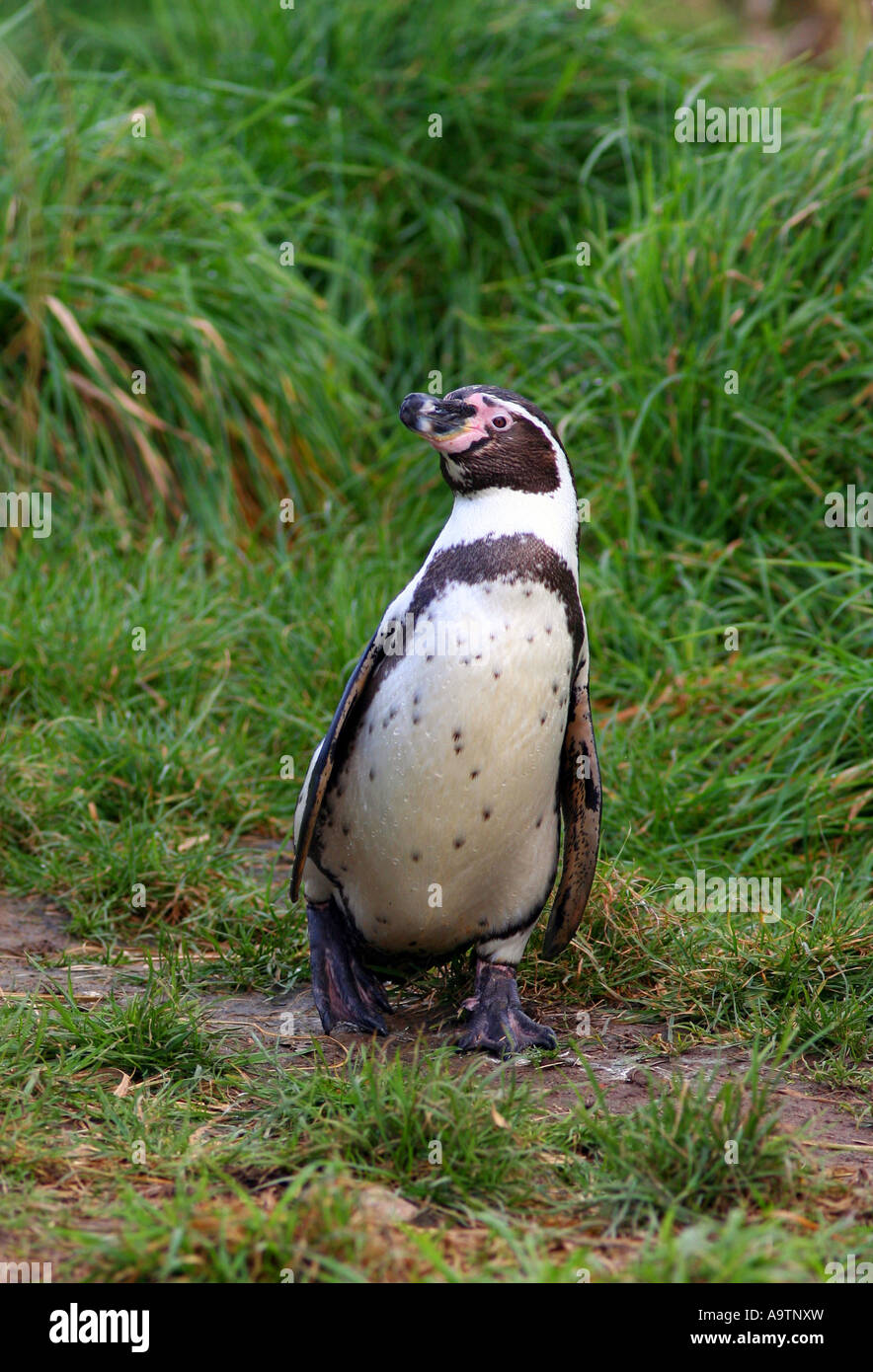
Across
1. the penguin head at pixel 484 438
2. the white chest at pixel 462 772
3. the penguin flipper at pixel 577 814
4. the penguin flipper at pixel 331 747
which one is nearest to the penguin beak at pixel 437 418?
the penguin head at pixel 484 438

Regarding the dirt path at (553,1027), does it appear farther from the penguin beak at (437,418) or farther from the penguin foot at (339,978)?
the penguin beak at (437,418)

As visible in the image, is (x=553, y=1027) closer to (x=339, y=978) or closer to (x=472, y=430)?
(x=339, y=978)

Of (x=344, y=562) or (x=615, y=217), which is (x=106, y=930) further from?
(x=615, y=217)

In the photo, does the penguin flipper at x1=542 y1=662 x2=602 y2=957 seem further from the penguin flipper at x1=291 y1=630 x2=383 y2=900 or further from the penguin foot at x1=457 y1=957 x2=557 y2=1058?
the penguin flipper at x1=291 y1=630 x2=383 y2=900

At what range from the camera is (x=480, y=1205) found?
8.38 ft

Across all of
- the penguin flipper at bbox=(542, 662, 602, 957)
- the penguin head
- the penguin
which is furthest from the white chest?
the penguin head

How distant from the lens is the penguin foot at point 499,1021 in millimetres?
3281

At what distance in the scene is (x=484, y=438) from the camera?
10.6 ft

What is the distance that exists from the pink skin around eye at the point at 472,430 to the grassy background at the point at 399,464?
1265 millimetres

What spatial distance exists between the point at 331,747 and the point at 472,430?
78cm

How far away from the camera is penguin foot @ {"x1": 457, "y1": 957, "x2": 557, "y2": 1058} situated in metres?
3.28

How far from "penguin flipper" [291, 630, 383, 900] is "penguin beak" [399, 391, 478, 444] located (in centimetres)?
48

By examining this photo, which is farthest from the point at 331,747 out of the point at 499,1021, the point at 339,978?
the point at 499,1021

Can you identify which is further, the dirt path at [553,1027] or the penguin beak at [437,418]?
the penguin beak at [437,418]
